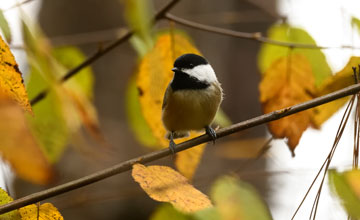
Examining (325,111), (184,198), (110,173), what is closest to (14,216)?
(110,173)

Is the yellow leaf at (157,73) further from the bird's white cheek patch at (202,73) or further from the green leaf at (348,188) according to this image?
the green leaf at (348,188)

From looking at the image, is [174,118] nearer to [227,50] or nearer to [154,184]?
[154,184]

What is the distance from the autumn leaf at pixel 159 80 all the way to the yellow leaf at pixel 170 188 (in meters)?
0.28

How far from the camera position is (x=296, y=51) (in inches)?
45.8

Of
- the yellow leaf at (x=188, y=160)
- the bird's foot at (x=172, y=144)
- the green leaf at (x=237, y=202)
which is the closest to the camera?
the green leaf at (x=237, y=202)

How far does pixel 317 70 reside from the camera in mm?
1165

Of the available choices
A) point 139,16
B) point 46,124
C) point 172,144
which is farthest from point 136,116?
point 139,16

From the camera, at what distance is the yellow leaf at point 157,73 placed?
1.07m

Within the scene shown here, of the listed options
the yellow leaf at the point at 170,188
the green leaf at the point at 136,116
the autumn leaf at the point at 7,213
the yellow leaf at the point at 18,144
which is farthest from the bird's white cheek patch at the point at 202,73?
the yellow leaf at the point at 18,144

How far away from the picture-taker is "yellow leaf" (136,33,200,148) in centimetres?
107

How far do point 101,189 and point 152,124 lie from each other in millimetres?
1674

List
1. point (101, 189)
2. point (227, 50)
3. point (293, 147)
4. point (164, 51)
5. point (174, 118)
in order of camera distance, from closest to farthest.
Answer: point (293, 147)
point (164, 51)
point (174, 118)
point (101, 189)
point (227, 50)

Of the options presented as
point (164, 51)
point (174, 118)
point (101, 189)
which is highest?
point (164, 51)

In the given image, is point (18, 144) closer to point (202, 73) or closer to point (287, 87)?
point (287, 87)
